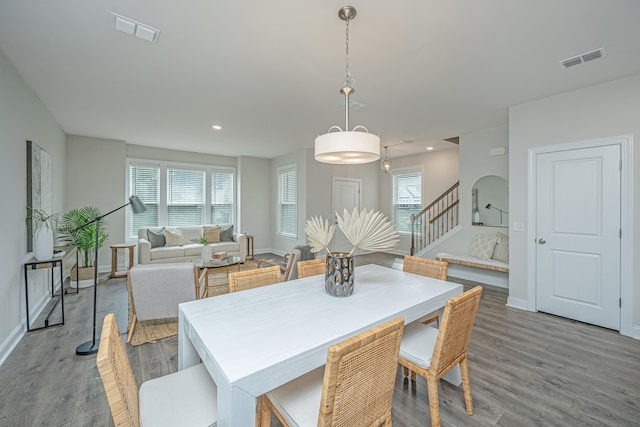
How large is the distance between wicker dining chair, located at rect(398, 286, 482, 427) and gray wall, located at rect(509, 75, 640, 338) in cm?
263

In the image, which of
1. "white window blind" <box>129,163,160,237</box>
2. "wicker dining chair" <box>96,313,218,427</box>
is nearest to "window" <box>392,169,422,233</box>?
"white window blind" <box>129,163,160,237</box>

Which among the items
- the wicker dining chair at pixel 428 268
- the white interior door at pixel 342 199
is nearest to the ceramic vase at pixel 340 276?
the wicker dining chair at pixel 428 268

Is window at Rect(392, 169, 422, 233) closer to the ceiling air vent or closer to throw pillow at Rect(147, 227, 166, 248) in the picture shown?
the ceiling air vent

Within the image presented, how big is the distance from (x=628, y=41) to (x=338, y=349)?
3.39 meters

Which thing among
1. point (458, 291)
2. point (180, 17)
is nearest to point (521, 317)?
point (458, 291)

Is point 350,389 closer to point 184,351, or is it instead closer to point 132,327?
point 184,351

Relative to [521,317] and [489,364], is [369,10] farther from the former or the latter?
[521,317]

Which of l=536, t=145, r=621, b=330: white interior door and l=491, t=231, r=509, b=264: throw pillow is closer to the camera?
l=536, t=145, r=621, b=330: white interior door

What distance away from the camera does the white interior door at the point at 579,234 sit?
3.04 meters

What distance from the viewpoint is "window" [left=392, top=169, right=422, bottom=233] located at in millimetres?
7353

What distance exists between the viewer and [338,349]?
0.91 m

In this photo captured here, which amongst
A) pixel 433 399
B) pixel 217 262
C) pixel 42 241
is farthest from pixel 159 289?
pixel 433 399

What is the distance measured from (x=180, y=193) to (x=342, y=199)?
401cm

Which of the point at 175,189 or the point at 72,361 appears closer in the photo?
the point at 72,361
